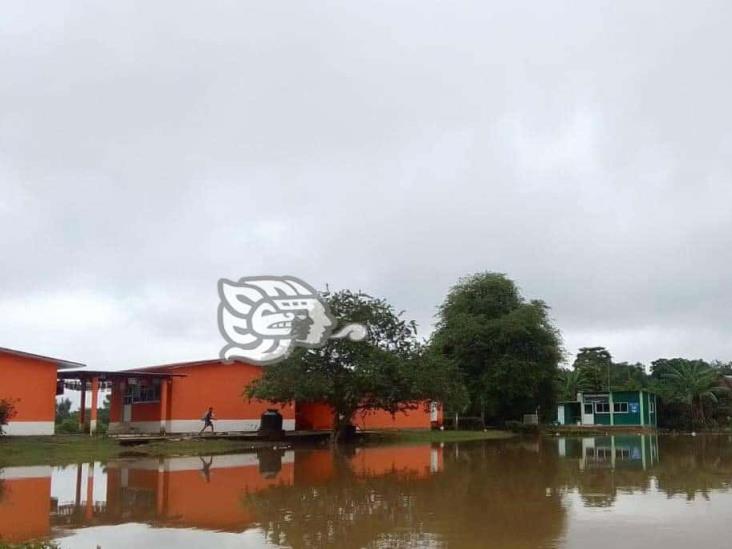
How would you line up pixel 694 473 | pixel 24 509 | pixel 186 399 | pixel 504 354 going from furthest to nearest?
1. pixel 504 354
2. pixel 186 399
3. pixel 694 473
4. pixel 24 509

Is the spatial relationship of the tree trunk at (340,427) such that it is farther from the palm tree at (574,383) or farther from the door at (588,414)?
the door at (588,414)

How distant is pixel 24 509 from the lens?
12469mm

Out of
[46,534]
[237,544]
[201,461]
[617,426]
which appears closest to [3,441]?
[201,461]

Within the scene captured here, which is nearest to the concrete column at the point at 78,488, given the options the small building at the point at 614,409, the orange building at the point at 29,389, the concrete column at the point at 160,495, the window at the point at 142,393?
the concrete column at the point at 160,495

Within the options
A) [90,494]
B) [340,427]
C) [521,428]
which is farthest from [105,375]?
[521,428]

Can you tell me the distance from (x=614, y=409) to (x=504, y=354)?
17.5 m

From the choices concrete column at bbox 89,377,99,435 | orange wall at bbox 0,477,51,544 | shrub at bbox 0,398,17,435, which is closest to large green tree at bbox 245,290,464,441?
concrete column at bbox 89,377,99,435

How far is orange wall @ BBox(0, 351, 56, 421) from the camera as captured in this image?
2692 centimetres

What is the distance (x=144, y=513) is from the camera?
1210 centimetres

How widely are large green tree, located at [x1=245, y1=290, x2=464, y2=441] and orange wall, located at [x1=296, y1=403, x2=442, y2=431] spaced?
5.17m

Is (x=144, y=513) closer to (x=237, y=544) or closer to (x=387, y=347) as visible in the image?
(x=237, y=544)

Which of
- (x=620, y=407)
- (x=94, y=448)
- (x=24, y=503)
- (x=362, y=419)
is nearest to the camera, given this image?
(x=24, y=503)

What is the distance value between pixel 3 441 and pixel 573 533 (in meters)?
20.7

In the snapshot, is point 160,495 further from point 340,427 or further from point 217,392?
point 217,392
